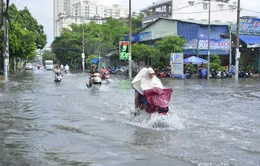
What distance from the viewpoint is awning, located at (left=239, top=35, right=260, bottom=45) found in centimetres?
3711

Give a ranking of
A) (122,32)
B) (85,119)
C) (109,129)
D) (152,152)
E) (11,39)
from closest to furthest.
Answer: (152,152) → (109,129) → (85,119) → (11,39) → (122,32)

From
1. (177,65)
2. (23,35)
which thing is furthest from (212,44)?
(23,35)

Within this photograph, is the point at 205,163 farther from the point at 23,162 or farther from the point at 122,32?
the point at 122,32

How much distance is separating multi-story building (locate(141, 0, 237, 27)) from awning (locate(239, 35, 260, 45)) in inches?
814

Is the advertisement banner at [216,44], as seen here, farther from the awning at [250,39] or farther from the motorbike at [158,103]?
the motorbike at [158,103]

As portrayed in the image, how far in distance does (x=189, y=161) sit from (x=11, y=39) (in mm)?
36365

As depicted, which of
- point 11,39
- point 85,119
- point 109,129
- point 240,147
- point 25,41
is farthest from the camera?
point 25,41

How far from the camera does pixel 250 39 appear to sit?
3806cm

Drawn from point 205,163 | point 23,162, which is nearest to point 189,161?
point 205,163

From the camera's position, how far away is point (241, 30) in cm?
3884

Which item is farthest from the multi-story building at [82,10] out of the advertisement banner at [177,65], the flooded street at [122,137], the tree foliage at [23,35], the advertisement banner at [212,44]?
the flooded street at [122,137]

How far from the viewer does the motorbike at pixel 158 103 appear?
8125 mm

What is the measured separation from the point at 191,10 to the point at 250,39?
24640 millimetres

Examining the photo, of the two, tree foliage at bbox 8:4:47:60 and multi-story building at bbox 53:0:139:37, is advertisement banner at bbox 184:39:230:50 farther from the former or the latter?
multi-story building at bbox 53:0:139:37
